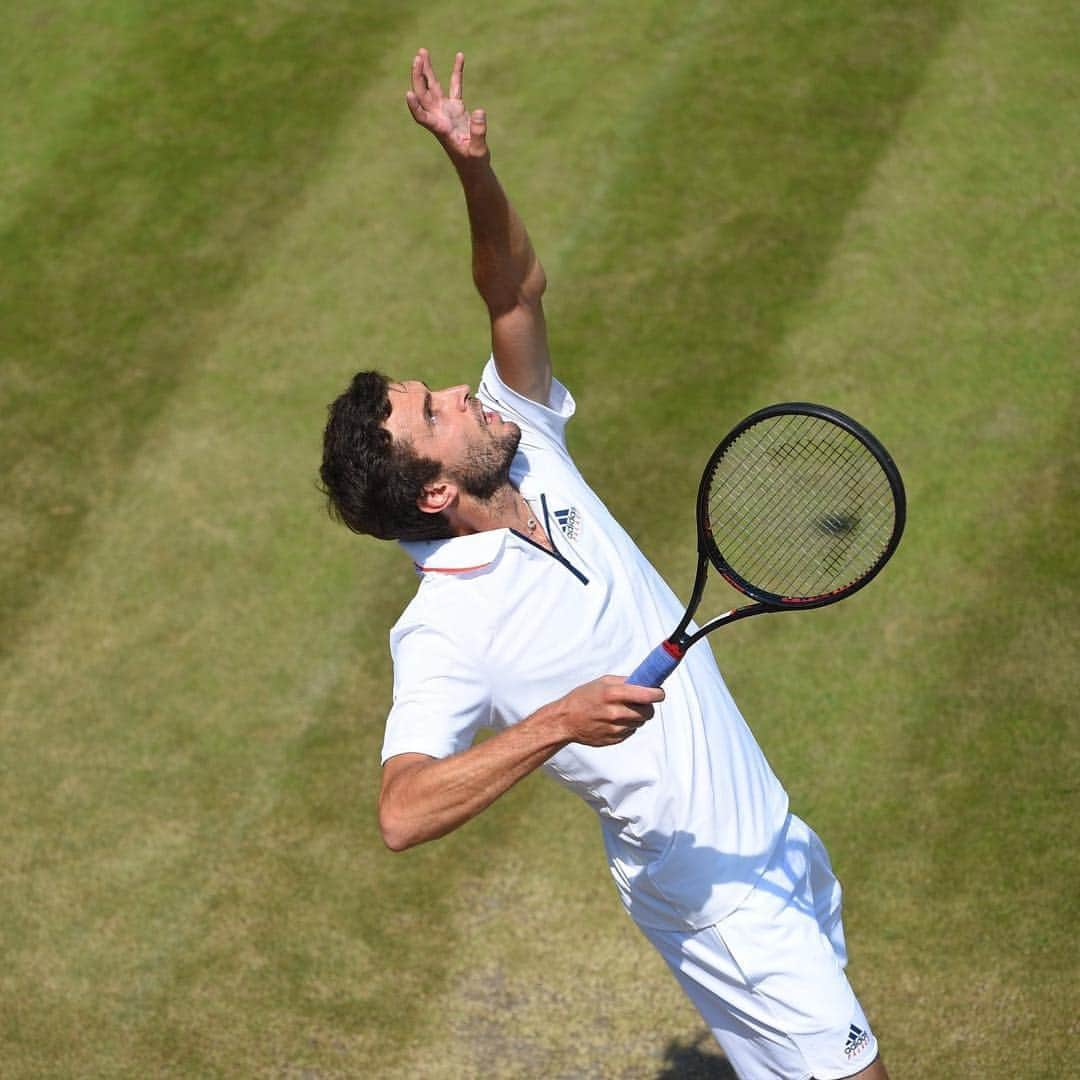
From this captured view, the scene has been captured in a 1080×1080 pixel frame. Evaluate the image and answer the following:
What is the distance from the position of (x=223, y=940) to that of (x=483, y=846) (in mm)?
1214

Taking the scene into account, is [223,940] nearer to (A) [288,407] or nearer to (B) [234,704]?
(B) [234,704]

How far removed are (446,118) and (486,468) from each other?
4.62 feet

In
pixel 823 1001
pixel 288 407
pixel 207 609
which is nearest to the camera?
pixel 823 1001

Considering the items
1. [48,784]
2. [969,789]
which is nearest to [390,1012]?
[48,784]

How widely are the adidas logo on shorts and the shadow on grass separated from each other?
1323 mm

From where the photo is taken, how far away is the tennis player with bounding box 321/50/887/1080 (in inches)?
194

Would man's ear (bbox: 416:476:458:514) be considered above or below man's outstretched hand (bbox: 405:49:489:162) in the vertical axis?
below

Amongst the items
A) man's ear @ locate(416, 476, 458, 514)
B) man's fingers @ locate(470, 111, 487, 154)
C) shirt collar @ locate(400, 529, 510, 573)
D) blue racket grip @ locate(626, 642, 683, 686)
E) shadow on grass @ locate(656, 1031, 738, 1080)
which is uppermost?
man's fingers @ locate(470, 111, 487, 154)

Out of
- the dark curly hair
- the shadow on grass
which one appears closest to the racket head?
the dark curly hair

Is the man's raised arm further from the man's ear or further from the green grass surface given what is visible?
the green grass surface

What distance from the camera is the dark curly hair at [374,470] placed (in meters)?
5.08

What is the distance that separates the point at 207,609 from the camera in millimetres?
8055

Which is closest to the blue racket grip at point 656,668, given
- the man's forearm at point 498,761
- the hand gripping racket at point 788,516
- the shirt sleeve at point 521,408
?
the man's forearm at point 498,761

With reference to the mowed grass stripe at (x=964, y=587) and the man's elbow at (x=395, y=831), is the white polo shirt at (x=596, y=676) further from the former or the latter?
the mowed grass stripe at (x=964, y=587)
